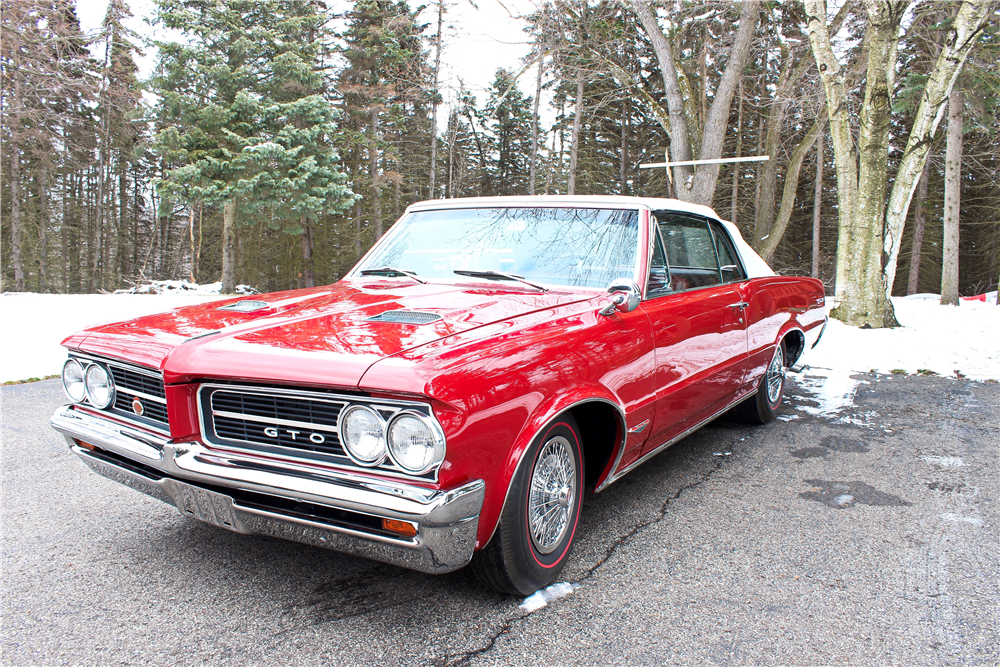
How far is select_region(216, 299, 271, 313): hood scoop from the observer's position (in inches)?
120

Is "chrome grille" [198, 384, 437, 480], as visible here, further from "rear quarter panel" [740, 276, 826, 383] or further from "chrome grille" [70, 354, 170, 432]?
"rear quarter panel" [740, 276, 826, 383]

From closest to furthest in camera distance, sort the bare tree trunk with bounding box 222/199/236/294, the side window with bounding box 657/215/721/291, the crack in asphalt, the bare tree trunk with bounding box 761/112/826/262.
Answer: the crack in asphalt, the side window with bounding box 657/215/721/291, the bare tree trunk with bounding box 761/112/826/262, the bare tree trunk with bounding box 222/199/236/294

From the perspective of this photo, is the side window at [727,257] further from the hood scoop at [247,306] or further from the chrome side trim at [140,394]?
the chrome side trim at [140,394]

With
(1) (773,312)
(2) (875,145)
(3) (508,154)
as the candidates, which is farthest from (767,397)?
(3) (508,154)

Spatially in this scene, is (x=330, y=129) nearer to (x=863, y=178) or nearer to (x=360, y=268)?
(x=863, y=178)

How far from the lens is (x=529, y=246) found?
138 inches

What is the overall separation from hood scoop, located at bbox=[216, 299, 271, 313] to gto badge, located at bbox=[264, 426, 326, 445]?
922 mm

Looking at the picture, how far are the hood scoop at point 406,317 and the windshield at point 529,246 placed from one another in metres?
0.84

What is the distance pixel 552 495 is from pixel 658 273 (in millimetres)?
1419

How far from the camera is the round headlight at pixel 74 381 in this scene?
2.86 metres

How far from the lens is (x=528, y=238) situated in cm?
355

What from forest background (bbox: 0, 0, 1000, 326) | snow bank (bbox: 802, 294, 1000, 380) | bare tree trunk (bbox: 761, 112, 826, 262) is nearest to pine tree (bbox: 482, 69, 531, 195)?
forest background (bbox: 0, 0, 1000, 326)

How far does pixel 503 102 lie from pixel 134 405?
97.7 ft

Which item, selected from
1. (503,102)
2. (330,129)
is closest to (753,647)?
(330,129)
